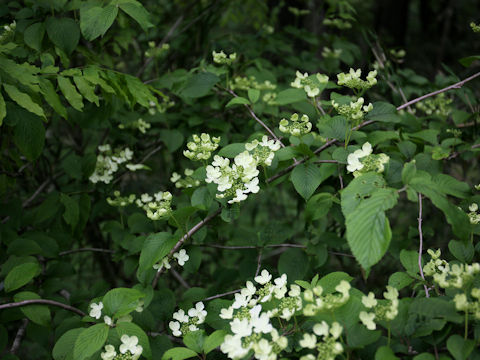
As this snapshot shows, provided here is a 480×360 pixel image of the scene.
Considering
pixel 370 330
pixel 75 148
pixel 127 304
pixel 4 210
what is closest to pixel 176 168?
pixel 75 148

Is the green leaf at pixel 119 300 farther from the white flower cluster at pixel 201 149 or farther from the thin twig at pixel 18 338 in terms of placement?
the thin twig at pixel 18 338

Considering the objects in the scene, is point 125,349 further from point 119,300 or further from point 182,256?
point 182,256

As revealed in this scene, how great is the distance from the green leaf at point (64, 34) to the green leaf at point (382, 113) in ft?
3.88

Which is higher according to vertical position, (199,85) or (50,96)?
(50,96)

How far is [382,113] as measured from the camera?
4.63 feet

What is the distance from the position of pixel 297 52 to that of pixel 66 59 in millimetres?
1946

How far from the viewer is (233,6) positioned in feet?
9.91

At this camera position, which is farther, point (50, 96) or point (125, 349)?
point (50, 96)

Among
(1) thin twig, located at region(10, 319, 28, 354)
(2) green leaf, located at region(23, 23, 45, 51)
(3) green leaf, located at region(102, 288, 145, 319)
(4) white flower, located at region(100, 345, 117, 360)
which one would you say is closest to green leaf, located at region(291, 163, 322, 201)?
(3) green leaf, located at region(102, 288, 145, 319)

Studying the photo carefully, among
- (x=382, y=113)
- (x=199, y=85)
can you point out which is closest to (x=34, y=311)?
(x=199, y=85)

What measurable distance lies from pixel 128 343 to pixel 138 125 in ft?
4.02

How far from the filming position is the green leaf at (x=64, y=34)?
1.56m

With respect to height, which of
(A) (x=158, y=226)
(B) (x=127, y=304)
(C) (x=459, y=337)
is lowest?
(A) (x=158, y=226)

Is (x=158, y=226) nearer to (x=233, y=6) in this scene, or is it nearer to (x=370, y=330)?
(x=370, y=330)
